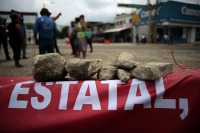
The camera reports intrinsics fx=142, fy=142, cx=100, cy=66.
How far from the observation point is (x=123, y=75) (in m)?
1.63

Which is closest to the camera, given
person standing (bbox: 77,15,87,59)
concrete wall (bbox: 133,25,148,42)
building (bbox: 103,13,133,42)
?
person standing (bbox: 77,15,87,59)

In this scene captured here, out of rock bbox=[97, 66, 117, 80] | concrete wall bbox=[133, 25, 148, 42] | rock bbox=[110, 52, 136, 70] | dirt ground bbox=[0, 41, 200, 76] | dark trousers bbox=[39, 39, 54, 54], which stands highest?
concrete wall bbox=[133, 25, 148, 42]

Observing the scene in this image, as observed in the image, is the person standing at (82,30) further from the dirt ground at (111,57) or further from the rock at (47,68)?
the rock at (47,68)

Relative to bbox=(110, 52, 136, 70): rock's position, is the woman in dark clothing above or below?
above

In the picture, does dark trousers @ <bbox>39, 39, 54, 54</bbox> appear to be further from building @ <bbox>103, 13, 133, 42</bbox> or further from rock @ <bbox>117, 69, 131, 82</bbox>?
building @ <bbox>103, 13, 133, 42</bbox>

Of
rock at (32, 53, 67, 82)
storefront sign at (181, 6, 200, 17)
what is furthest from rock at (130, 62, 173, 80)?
storefront sign at (181, 6, 200, 17)

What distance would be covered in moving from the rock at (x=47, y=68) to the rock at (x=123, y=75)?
0.72m

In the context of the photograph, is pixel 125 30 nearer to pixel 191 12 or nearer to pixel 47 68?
pixel 191 12

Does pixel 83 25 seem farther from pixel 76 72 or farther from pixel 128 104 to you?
pixel 128 104

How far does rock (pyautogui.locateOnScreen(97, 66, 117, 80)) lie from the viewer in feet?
5.66

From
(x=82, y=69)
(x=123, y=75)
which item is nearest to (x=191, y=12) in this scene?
(x=123, y=75)

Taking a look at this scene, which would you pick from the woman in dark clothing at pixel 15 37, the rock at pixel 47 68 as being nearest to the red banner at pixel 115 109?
the rock at pixel 47 68

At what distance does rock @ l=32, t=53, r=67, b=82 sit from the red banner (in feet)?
0.64

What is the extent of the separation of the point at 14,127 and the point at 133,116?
1335 millimetres
